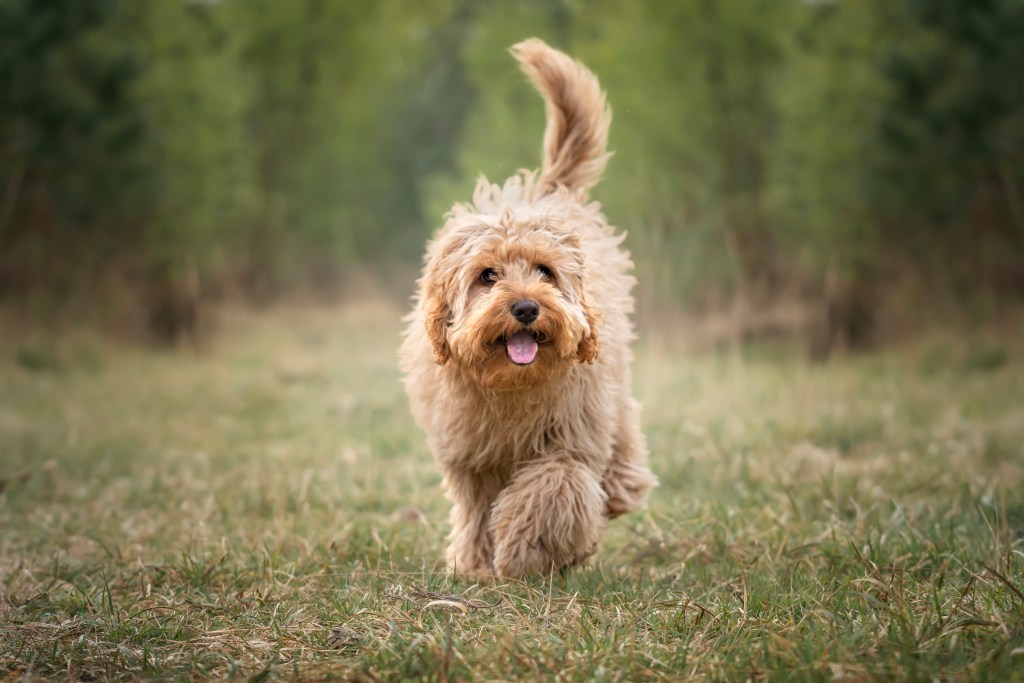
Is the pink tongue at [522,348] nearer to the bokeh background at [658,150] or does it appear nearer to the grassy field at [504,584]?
the grassy field at [504,584]


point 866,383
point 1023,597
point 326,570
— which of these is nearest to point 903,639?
point 1023,597

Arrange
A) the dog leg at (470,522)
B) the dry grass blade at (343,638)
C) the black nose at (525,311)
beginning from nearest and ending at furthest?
1. the dry grass blade at (343,638)
2. the black nose at (525,311)
3. the dog leg at (470,522)

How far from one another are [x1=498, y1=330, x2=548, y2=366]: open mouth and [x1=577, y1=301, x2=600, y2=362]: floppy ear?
0.71 ft

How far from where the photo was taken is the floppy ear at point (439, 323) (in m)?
3.96

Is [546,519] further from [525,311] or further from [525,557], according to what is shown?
A: [525,311]

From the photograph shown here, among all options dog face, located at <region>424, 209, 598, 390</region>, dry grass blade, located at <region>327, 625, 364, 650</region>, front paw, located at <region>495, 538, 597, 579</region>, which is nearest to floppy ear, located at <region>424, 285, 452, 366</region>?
dog face, located at <region>424, 209, 598, 390</region>

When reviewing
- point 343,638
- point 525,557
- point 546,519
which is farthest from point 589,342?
point 343,638

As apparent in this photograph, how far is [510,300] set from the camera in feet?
12.0

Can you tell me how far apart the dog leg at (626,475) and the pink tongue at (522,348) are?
0.92 metres

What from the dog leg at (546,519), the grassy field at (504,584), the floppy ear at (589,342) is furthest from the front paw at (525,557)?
the floppy ear at (589,342)

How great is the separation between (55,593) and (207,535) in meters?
0.91

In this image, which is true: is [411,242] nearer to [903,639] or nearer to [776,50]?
[776,50]

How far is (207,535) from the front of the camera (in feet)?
14.9

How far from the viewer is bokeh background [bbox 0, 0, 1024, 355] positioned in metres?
10.3
